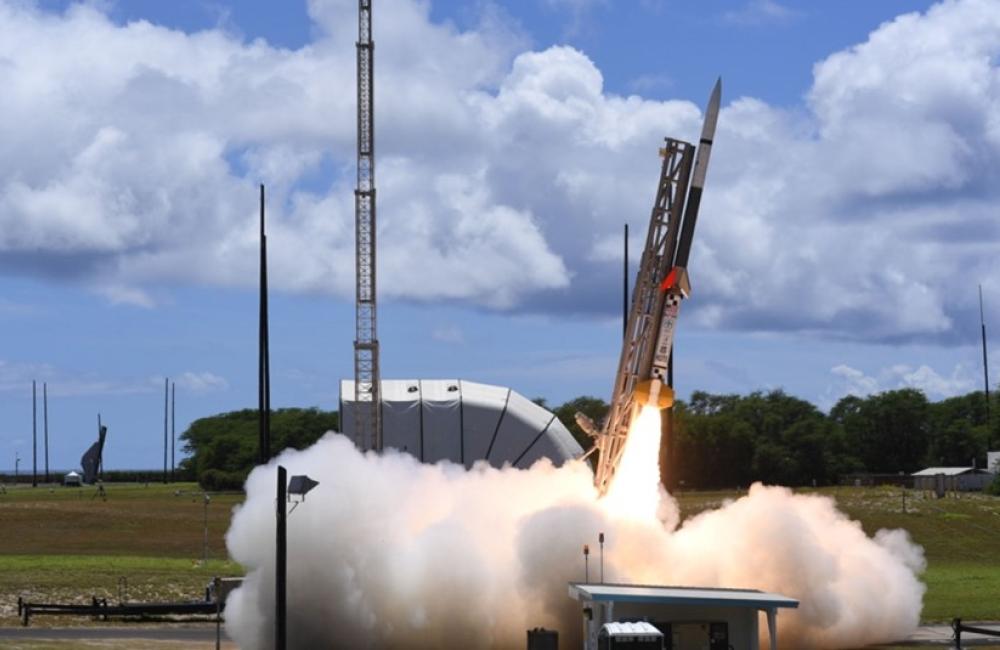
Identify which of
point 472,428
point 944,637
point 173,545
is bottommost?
point 944,637

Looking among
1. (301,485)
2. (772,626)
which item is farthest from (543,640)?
(301,485)

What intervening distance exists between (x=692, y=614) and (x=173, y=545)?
46991 millimetres

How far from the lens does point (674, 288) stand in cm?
4694

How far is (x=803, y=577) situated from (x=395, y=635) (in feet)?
38.3

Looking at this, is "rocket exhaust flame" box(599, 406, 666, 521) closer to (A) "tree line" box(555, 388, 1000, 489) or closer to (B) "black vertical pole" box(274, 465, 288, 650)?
(B) "black vertical pole" box(274, 465, 288, 650)

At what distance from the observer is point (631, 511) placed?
47406 millimetres

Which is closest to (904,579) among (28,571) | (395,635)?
(395,635)

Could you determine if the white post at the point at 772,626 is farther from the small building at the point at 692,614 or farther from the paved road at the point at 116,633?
the paved road at the point at 116,633

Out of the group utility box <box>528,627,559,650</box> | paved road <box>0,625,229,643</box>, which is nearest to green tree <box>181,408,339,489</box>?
paved road <box>0,625,229,643</box>

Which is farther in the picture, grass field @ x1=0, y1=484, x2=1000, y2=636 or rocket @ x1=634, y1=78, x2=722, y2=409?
grass field @ x1=0, y1=484, x2=1000, y2=636

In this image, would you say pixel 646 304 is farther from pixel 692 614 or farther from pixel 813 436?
pixel 813 436

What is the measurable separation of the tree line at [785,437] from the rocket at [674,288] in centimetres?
7240

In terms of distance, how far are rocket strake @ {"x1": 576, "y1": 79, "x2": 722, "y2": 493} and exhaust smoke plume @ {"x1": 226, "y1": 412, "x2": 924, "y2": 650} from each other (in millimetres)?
784

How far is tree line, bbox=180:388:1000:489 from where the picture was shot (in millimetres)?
129125
